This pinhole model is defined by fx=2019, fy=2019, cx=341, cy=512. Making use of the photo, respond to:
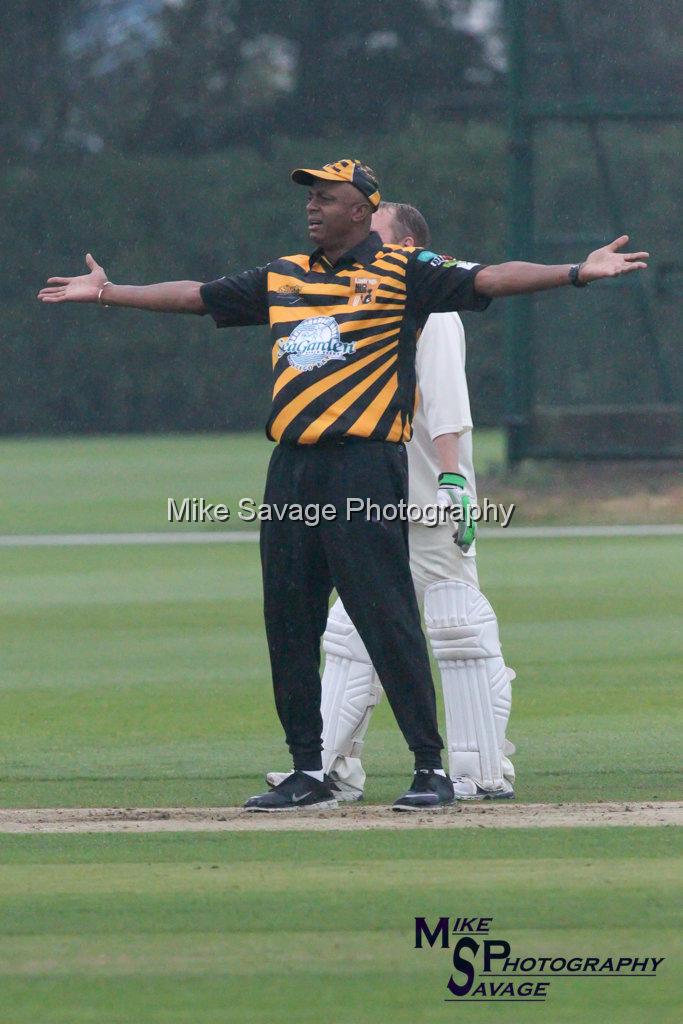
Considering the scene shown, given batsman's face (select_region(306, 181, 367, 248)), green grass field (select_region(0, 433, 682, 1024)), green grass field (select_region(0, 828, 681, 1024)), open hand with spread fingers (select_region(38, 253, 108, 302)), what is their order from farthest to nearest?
open hand with spread fingers (select_region(38, 253, 108, 302)) < batsman's face (select_region(306, 181, 367, 248)) < green grass field (select_region(0, 433, 682, 1024)) < green grass field (select_region(0, 828, 681, 1024))

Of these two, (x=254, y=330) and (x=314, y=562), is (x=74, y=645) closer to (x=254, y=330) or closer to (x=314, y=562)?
(x=314, y=562)

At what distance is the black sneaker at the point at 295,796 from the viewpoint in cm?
599

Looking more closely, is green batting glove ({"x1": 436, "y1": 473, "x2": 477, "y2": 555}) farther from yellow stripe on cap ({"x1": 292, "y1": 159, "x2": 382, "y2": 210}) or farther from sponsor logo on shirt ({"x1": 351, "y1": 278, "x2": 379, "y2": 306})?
yellow stripe on cap ({"x1": 292, "y1": 159, "x2": 382, "y2": 210})

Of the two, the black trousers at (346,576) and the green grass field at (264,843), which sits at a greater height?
the black trousers at (346,576)

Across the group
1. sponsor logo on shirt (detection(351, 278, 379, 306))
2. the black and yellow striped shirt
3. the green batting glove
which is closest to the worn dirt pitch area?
the green batting glove

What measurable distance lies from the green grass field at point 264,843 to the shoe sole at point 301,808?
0.27 metres

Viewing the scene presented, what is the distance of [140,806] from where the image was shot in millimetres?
6145

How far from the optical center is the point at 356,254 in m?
5.88

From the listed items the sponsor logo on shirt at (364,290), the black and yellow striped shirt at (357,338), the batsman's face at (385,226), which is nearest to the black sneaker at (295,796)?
the black and yellow striped shirt at (357,338)

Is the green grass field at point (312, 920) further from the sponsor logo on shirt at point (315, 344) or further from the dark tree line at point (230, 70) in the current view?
the dark tree line at point (230, 70)

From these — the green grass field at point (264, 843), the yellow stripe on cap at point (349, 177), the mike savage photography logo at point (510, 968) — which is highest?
the yellow stripe on cap at point (349, 177)

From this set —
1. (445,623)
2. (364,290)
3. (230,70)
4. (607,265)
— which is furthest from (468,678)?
(230,70)

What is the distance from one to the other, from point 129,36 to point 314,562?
29.8 m

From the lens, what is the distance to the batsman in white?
6.19 m
